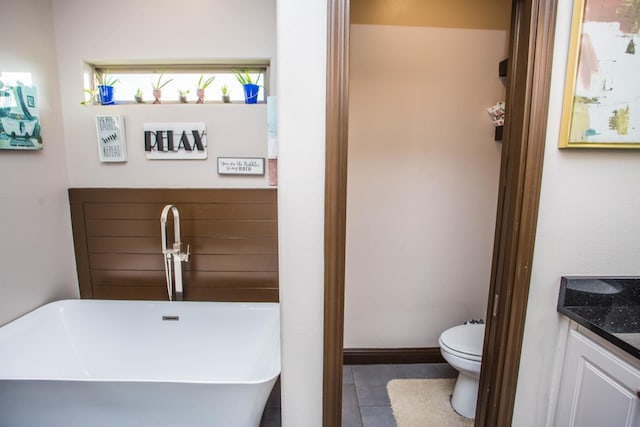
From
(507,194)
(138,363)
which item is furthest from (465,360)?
(138,363)

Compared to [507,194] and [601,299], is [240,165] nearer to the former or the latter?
[507,194]

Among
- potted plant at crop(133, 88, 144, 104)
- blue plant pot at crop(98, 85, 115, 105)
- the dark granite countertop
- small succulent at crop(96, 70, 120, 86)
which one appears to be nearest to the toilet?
the dark granite countertop

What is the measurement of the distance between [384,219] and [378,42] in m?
1.23

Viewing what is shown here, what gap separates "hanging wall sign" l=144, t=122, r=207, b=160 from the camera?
1982 millimetres

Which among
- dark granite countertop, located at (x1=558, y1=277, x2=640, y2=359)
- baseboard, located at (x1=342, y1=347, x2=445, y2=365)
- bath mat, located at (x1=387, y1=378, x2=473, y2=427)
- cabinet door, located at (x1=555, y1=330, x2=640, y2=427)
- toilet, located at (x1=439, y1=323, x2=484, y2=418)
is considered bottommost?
bath mat, located at (x1=387, y1=378, x2=473, y2=427)

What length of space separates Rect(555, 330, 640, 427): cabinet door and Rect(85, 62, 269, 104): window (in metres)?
2.13

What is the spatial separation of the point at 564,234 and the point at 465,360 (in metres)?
1.03

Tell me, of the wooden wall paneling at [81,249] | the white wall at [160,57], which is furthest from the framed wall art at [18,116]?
the wooden wall paneling at [81,249]

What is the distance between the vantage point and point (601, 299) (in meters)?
1.12

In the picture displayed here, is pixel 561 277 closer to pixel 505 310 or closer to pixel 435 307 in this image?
pixel 505 310

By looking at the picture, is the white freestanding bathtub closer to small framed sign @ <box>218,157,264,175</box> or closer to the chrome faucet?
the chrome faucet

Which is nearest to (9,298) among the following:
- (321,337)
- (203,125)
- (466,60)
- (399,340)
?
(203,125)

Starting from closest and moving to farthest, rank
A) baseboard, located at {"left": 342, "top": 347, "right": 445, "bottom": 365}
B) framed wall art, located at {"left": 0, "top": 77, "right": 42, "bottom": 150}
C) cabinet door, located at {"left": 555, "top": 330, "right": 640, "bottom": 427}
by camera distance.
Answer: cabinet door, located at {"left": 555, "top": 330, "right": 640, "bottom": 427} → framed wall art, located at {"left": 0, "top": 77, "right": 42, "bottom": 150} → baseboard, located at {"left": 342, "top": 347, "right": 445, "bottom": 365}

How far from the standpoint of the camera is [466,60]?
2082mm
